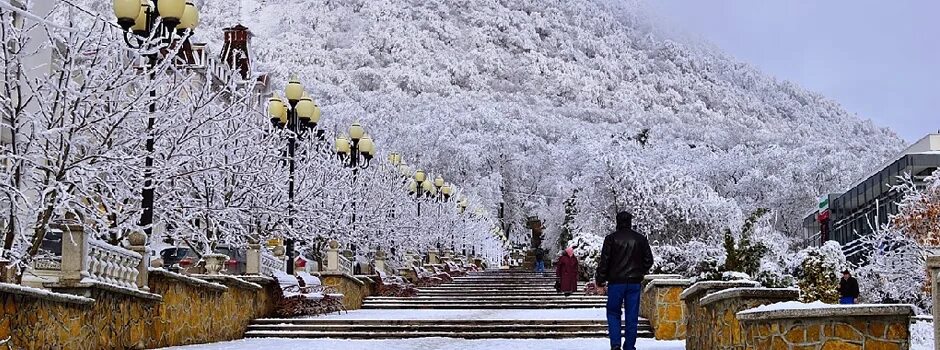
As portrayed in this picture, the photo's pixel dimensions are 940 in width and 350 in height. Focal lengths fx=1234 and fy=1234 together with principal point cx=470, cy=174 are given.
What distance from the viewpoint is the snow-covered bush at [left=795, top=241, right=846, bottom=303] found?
2483cm

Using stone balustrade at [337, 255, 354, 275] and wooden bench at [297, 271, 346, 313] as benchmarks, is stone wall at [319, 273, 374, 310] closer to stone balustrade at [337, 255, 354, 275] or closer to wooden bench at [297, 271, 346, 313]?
stone balustrade at [337, 255, 354, 275]

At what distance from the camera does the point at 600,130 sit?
147875mm

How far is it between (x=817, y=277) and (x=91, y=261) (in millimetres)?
17166

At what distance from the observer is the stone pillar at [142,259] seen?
14703mm

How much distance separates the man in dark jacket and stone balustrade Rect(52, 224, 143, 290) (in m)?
5.30

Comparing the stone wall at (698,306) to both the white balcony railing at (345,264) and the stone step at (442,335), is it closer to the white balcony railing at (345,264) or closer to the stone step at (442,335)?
the stone step at (442,335)

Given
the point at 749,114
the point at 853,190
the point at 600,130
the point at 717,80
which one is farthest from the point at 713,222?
the point at 717,80

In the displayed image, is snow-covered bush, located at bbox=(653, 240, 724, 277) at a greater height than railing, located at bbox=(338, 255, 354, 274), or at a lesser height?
greater

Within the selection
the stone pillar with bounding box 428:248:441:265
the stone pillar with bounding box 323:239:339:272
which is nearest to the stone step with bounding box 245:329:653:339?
the stone pillar with bounding box 323:239:339:272

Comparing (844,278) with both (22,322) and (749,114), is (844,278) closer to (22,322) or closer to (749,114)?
(22,322)

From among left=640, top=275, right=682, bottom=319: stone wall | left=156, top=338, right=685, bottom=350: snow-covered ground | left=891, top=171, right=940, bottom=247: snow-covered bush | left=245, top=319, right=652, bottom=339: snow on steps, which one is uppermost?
left=891, top=171, right=940, bottom=247: snow-covered bush

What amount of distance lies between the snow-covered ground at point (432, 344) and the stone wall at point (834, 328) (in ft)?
16.4

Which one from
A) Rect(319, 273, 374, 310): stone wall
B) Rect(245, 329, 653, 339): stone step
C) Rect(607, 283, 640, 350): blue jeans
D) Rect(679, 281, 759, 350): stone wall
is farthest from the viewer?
Rect(319, 273, 374, 310): stone wall

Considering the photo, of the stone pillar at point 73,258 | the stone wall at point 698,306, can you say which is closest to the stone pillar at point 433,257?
the stone wall at point 698,306
